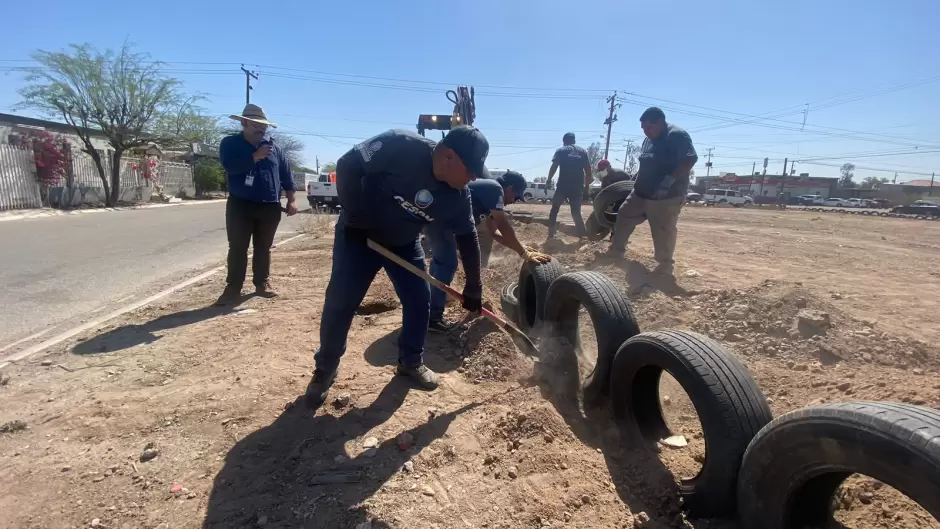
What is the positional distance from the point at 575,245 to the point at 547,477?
6.73 meters

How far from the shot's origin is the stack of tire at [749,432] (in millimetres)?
1501

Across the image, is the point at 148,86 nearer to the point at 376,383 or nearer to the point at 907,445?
the point at 376,383

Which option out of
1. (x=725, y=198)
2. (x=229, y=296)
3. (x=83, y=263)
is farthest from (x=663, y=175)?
(x=725, y=198)

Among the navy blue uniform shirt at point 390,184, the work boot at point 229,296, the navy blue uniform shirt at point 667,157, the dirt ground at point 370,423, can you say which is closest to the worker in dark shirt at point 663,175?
the navy blue uniform shirt at point 667,157

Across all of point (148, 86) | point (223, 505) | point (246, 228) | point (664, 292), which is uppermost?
point (148, 86)

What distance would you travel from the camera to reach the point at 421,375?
11.0ft

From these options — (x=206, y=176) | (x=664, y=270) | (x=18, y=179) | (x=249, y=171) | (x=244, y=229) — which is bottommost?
(x=664, y=270)

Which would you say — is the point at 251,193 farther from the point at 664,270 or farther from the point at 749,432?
Answer: the point at 749,432

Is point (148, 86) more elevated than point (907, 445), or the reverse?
point (148, 86)

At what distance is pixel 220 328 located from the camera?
4.41m

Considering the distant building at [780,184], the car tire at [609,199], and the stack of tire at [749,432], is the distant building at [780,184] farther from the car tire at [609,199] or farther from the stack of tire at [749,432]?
the stack of tire at [749,432]

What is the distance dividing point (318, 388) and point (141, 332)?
2.26 metres

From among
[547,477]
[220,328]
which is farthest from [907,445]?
[220,328]

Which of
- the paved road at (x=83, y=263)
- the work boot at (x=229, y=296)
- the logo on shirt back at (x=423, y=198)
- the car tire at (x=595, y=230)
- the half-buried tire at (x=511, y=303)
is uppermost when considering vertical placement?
the logo on shirt back at (x=423, y=198)
